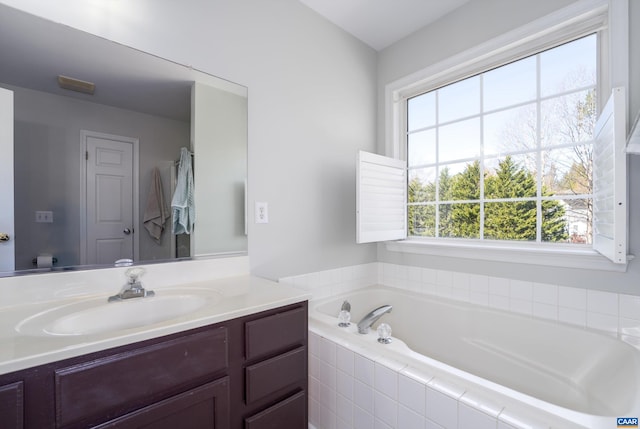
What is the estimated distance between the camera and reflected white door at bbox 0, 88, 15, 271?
3.21 ft

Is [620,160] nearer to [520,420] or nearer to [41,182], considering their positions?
[520,420]

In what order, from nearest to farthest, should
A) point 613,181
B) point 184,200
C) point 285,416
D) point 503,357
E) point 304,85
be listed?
1. point 285,416
2. point 613,181
3. point 184,200
4. point 503,357
5. point 304,85

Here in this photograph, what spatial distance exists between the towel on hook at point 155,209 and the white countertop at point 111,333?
0.27 metres

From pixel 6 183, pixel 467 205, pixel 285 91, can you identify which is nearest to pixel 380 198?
pixel 467 205

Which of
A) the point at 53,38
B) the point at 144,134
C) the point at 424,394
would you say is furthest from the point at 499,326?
the point at 53,38

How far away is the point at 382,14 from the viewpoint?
6.63 feet

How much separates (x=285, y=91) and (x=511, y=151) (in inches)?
→ 61.1

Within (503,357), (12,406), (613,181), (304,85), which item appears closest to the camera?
(12,406)

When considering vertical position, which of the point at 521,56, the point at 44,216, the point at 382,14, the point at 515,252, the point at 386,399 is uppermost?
the point at 382,14

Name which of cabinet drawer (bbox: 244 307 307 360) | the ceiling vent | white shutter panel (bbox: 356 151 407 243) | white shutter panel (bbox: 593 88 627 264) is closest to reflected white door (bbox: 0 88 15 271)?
the ceiling vent

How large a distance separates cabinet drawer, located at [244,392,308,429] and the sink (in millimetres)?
443

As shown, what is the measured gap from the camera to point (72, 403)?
0.67m

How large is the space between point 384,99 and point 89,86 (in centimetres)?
206

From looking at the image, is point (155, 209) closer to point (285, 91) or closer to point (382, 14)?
point (285, 91)
